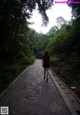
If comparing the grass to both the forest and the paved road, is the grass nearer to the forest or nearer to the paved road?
the forest

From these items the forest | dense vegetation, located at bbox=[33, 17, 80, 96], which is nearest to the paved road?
the forest

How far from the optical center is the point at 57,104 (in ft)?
24.2

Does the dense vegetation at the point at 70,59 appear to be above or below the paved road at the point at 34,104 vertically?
above

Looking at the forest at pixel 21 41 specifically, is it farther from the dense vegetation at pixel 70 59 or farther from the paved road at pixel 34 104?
the paved road at pixel 34 104

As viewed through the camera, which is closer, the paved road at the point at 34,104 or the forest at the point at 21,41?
the paved road at the point at 34,104

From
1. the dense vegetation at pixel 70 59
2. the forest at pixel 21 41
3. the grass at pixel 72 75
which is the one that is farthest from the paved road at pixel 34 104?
the dense vegetation at pixel 70 59

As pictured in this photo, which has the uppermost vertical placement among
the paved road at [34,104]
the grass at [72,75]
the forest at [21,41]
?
the forest at [21,41]

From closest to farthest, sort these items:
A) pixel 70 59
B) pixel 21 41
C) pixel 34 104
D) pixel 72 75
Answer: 1. pixel 34 104
2. pixel 72 75
3. pixel 70 59
4. pixel 21 41

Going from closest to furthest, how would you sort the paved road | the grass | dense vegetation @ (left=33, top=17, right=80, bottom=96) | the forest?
the paved road → the grass → the forest → dense vegetation @ (left=33, top=17, right=80, bottom=96)

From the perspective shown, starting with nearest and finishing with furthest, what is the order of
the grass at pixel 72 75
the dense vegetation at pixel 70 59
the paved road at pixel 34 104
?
the paved road at pixel 34 104, the grass at pixel 72 75, the dense vegetation at pixel 70 59

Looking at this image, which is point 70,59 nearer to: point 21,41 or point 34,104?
point 21,41

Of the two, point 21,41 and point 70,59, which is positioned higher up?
point 21,41

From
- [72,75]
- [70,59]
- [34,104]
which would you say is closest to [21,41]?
[70,59]

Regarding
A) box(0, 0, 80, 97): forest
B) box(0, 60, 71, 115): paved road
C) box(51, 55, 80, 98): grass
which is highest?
box(0, 0, 80, 97): forest
